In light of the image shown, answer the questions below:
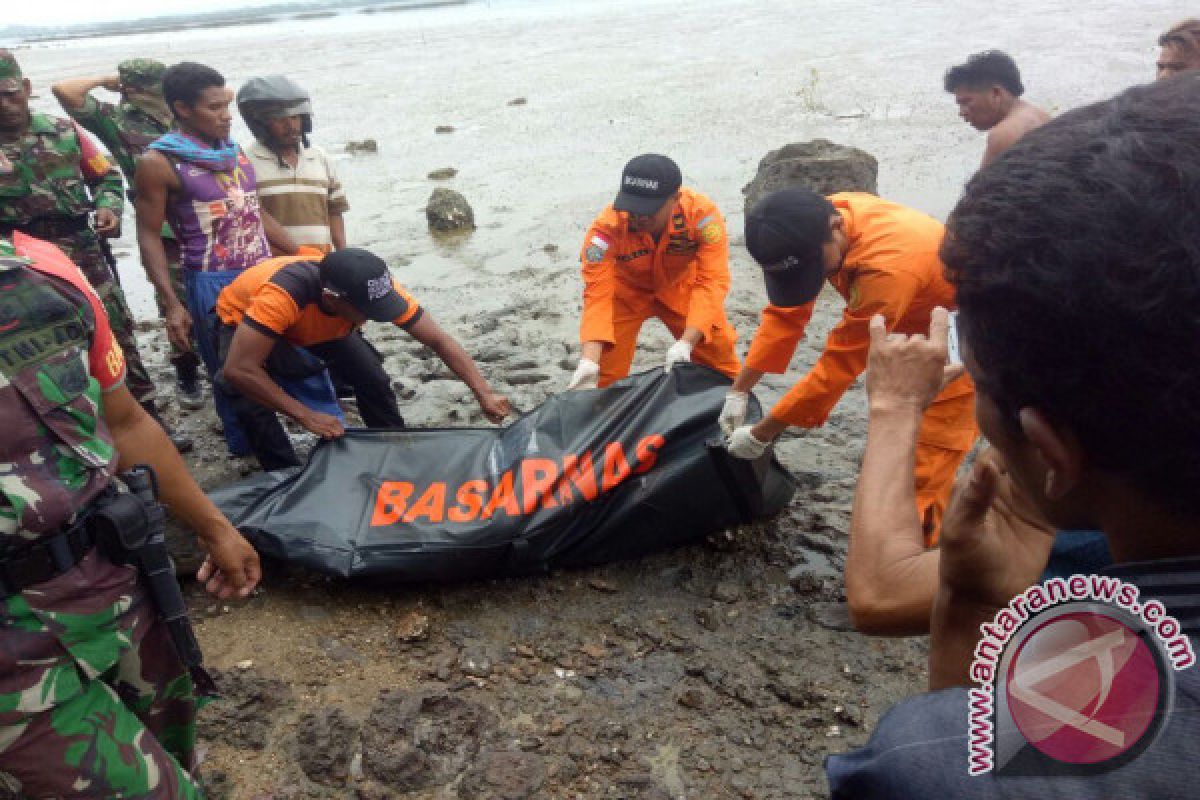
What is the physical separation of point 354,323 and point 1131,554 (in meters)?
3.08

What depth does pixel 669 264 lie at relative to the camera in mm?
3734

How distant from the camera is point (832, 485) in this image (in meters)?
3.38

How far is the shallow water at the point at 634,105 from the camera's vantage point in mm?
7207

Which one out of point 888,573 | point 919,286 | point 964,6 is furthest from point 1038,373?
point 964,6

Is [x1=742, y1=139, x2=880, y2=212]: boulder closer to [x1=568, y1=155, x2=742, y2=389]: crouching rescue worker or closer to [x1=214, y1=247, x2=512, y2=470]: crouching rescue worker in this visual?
[x1=568, y1=155, x2=742, y2=389]: crouching rescue worker

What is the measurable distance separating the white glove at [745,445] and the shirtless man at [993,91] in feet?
7.27

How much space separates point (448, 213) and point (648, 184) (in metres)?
4.18

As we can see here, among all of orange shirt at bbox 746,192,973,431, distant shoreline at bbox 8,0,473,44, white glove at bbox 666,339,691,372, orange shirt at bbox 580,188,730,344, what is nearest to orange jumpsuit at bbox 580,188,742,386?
orange shirt at bbox 580,188,730,344

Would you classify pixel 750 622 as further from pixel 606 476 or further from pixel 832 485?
pixel 832 485

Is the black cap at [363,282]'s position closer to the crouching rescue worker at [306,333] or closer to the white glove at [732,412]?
the crouching rescue worker at [306,333]

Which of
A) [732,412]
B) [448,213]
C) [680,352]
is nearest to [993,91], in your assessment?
[680,352]

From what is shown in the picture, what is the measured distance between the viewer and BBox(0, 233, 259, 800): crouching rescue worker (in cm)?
141

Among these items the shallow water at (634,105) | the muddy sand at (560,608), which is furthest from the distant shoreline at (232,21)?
Answer: the muddy sand at (560,608)

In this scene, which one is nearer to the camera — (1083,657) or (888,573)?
(1083,657)
